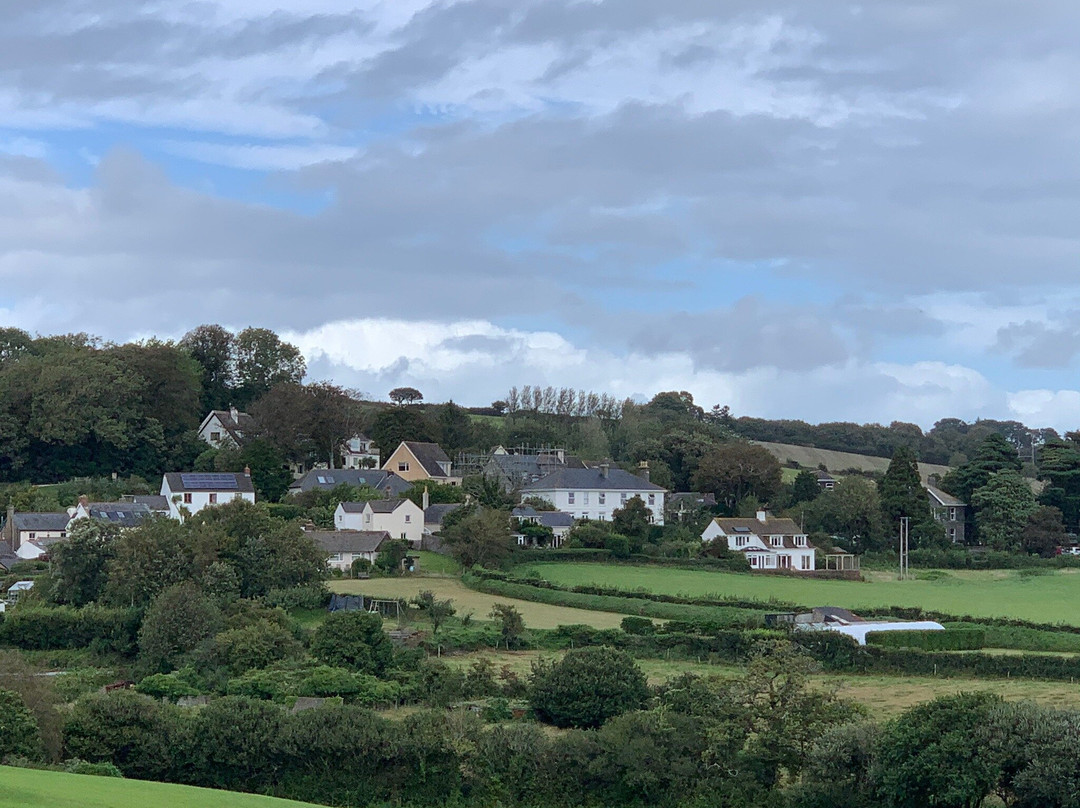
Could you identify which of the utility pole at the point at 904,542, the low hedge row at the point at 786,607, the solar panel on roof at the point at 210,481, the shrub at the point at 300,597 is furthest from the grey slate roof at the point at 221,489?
the utility pole at the point at 904,542

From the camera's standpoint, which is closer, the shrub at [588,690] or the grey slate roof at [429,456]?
the shrub at [588,690]

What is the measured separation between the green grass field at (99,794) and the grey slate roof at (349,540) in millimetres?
37980

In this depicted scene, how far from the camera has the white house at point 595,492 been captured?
8006 cm

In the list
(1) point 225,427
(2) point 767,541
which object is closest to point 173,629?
(2) point 767,541

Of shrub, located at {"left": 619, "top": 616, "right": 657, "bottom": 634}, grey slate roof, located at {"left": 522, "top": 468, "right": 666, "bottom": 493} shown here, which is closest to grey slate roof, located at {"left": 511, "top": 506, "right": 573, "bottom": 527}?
grey slate roof, located at {"left": 522, "top": 468, "right": 666, "bottom": 493}

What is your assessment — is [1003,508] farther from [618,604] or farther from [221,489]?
[221,489]

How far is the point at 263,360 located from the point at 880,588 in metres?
54.7

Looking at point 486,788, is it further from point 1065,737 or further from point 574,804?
point 1065,737

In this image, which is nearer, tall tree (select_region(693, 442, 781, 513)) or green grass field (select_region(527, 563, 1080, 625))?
green grass field (select_region(527, 563, 1080, 625))

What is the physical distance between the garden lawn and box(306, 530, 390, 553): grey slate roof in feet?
9.62

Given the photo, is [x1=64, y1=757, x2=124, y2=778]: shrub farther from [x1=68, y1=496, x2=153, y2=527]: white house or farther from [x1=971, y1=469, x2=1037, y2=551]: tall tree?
[x1=971, y1=469, x2=1037, y2=551]: tall tree

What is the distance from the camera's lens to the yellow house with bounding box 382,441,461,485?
83812 millimetres

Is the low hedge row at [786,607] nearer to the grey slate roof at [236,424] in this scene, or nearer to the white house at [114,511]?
the white house at [114,511]

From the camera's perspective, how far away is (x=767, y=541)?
69.7 meters
